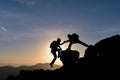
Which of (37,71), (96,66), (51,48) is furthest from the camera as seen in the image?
(51,48)

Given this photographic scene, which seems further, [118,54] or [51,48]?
[51,48]

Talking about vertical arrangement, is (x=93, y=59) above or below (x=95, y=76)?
above

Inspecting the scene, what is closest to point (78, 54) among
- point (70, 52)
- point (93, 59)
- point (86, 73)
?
point (70, 52)

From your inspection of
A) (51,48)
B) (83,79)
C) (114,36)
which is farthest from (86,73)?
(51,48)

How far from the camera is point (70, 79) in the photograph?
27.7 metres

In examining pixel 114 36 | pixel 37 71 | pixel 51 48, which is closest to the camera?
pixel 114 36

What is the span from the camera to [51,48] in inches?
1394

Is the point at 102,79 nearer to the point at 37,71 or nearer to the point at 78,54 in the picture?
the point at 78,54

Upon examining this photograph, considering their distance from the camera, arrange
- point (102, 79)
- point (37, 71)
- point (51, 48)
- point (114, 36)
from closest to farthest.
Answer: point (102, 79)
point (114, 36)
point (37, 71)
point (51, 48)

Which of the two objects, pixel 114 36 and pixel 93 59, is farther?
pixel 114 36

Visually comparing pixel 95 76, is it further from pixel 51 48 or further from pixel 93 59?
pixel 51 48

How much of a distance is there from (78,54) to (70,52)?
129 cm

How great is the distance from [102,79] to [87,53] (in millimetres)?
6131

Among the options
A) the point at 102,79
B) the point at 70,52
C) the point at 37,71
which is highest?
the point at 70,52
